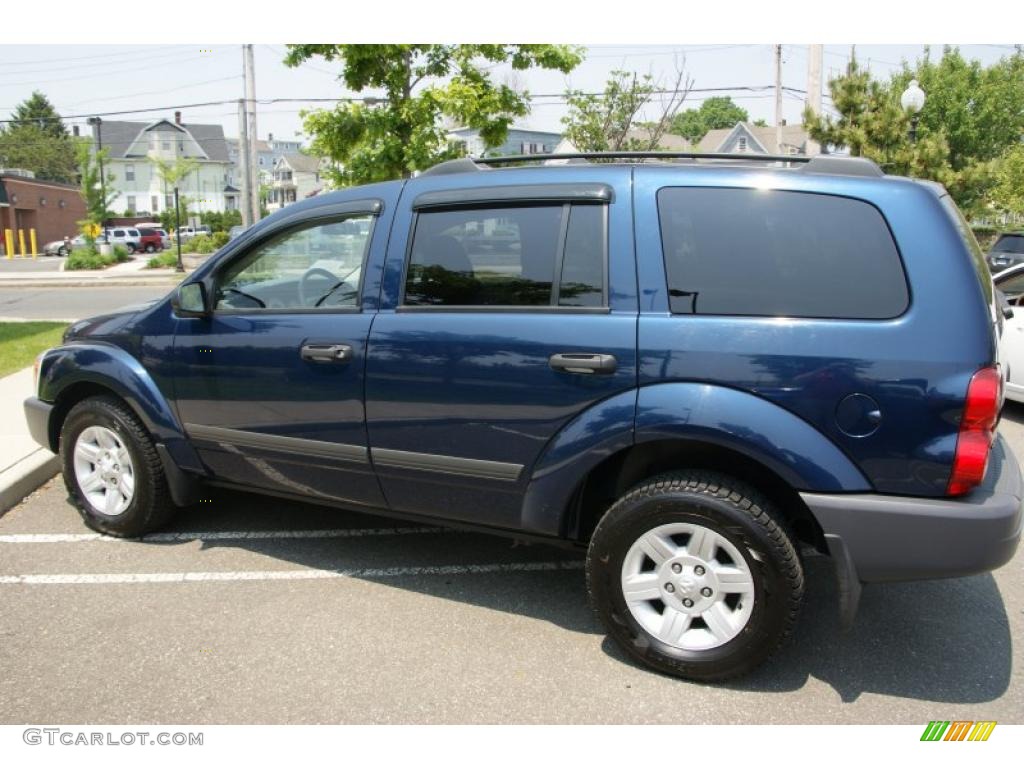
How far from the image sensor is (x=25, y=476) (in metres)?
5.19

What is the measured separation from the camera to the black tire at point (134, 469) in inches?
168

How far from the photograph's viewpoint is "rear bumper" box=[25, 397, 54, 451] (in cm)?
459

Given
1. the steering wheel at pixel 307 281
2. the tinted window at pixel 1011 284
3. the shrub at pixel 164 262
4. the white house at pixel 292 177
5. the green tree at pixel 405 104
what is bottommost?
the tinted window at pixel 1011 284

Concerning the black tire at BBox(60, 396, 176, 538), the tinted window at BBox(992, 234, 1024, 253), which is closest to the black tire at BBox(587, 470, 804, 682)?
the black tire at BBox(60, 396, 176, 538)

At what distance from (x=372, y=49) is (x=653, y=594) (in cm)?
864

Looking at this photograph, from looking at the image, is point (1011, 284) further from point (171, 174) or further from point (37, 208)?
point (37, 208)

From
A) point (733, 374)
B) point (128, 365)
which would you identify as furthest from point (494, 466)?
point (128, 365)

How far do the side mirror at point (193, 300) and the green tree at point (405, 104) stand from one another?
6.78m

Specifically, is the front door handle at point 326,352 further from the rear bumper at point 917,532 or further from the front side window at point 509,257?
the rear bumper at point 917,532

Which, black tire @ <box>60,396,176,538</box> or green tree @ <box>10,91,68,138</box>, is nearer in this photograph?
black tire @ <box>60,396,176,538</box>

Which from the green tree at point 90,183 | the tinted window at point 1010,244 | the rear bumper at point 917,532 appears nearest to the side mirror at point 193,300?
the rear bumper at point 917,532

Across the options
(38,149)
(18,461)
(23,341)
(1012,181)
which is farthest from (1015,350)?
(38,149)

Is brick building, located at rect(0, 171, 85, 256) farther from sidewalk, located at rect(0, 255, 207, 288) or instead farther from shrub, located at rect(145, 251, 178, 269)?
sidewalk, located at rect(0, 255, 207, 288)

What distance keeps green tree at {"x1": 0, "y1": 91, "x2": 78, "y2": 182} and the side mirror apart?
10203 cm
